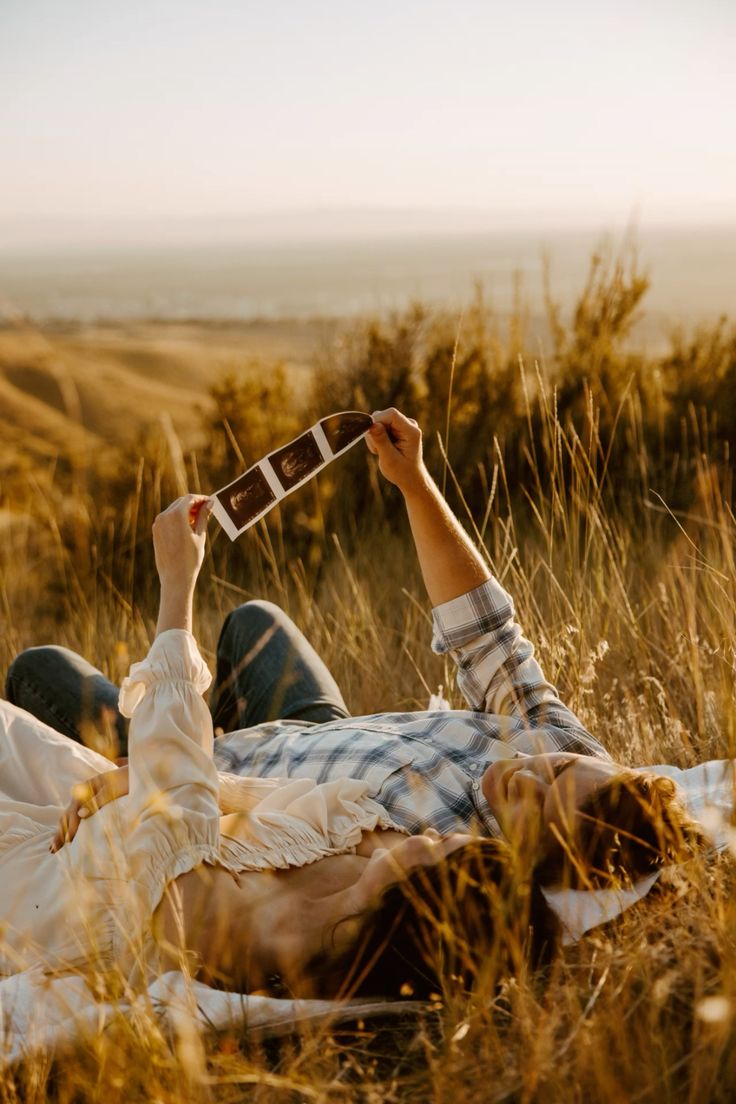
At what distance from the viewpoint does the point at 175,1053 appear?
1464 millimetres

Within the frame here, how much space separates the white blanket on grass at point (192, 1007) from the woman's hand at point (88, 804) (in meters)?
0.30

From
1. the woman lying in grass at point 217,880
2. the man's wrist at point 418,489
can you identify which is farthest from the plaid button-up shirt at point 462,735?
the man's wrist at point 418,489

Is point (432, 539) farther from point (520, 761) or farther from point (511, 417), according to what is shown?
point (511, 417)

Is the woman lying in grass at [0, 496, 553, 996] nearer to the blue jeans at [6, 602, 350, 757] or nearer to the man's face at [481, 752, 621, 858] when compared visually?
the man's face at [481, 752, 621, 858]

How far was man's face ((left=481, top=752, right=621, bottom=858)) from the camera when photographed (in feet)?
5.54

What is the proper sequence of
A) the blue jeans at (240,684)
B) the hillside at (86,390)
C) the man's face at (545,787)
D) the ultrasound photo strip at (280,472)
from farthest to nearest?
the blue jeans at (240,684) → the hillside at (86,390) → the ultrasound photo strip at (280,472) → the man's face at (545,787)

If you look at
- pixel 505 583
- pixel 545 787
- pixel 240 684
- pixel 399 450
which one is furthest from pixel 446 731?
pixel 505 583

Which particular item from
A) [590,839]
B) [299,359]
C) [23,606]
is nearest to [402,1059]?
[590,839]

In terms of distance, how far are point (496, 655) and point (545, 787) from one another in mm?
523

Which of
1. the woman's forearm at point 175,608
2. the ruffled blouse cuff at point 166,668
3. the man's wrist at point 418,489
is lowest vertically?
the ruffled blouse cuff at point 166,668

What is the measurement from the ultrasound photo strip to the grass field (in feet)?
1.20

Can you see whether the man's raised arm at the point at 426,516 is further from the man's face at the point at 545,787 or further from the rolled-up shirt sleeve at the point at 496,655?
the man's face at the point at 545,787

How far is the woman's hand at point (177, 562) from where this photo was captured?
6.07 feet

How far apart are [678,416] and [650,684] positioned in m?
2.90
